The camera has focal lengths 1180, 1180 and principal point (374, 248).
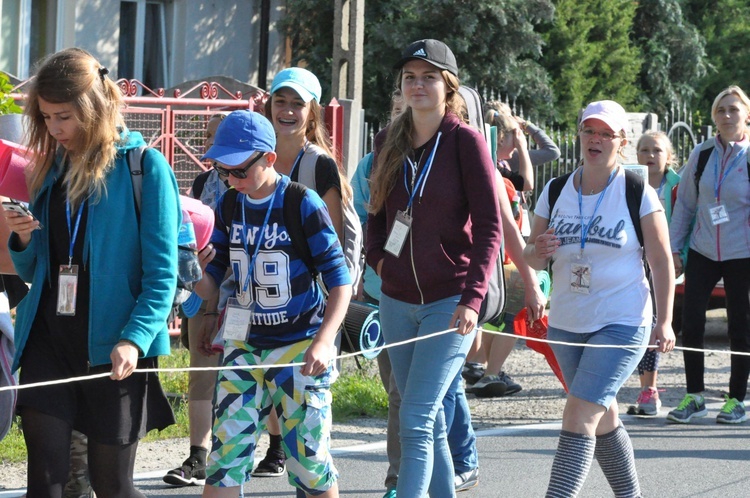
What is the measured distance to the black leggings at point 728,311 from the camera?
7.99m

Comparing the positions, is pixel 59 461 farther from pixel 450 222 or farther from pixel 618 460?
pixel 618 460

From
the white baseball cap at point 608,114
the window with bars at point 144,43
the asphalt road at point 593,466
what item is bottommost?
the asphalt road at point 593,466

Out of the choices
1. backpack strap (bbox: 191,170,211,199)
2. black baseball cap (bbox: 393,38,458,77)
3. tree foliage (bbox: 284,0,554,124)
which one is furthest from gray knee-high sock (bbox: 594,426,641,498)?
tree foliage (bbox: 284,0,554,124)

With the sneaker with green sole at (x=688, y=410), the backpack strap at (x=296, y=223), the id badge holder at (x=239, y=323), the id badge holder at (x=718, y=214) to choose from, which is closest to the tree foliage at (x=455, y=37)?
the id badge holder at (x=718, y=214)

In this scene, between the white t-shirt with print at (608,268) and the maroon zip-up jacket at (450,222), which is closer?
the maroon zip-up jacket at (450,222)

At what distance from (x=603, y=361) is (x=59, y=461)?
2282 mm

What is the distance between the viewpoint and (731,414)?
7793 mm

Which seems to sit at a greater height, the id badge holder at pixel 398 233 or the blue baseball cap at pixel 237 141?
the blue baseball cap at pixel 237 141

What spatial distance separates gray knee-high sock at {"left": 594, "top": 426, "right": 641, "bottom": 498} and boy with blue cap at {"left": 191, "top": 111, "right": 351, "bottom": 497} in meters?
1.31

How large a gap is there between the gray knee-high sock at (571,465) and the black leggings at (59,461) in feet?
5.91

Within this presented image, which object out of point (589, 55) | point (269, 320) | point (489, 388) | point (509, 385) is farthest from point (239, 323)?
point (589, 55)

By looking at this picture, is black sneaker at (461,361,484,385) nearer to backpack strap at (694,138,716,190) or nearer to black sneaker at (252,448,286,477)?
backpack strap at (694,138,716,190)

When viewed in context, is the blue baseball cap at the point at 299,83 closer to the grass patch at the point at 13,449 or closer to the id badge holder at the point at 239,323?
the id badge holder at the point at 239,323

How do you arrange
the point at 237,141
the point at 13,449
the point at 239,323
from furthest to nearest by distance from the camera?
the point at 13,449, the point at 239,323, the point at 237,141
